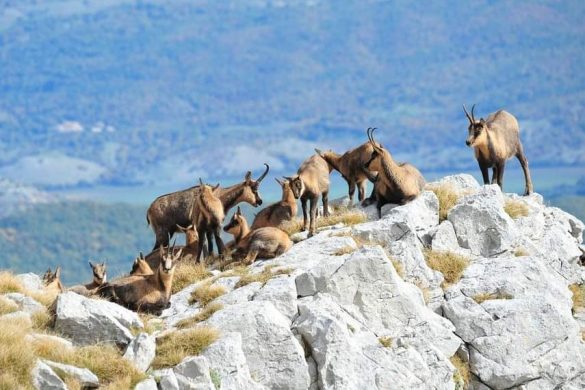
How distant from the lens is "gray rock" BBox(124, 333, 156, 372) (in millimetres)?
23469

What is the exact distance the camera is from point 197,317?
2588 cm

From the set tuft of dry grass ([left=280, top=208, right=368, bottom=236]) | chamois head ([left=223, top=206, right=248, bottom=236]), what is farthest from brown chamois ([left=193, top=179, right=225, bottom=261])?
tuft of dry grass ([left=280, top=208, right=368, bottom=236])

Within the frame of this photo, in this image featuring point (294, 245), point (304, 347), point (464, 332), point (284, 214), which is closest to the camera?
point (304, 347)

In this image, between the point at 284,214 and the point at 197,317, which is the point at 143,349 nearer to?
the point at 197,317

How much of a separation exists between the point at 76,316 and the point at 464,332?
7.46 m

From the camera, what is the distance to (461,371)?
26.6m

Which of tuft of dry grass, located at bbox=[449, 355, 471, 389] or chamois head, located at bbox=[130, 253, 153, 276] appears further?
chamois head, located at bbox=[130, 253, 153, 276]

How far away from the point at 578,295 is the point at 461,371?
493 centimetres

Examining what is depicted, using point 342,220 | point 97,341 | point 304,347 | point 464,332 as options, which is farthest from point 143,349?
point 342,220

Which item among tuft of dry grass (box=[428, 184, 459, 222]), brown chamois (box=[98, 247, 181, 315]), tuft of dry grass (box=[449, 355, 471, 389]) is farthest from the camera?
tuft of dry grass (box=[428, 184, 459, 222])

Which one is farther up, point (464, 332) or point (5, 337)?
point (5, 337)

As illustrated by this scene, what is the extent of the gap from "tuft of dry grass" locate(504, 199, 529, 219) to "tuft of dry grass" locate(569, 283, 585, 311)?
2356 mm

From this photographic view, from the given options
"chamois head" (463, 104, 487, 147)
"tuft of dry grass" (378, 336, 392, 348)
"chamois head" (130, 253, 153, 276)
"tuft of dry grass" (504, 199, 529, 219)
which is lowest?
"tuft of dry grass" (378, 336, 392, 348)

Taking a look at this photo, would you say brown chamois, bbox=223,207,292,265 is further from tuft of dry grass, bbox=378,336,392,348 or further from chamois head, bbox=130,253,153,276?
tuft of dry grass, bbox=378,336,392,348
